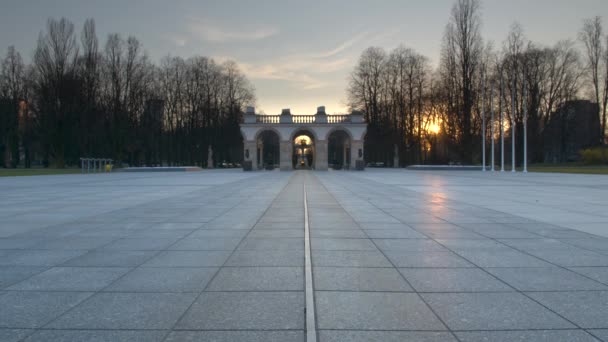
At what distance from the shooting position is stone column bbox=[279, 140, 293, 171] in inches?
2061

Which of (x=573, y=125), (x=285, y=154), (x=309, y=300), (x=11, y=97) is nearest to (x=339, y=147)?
(x=285, y=154)

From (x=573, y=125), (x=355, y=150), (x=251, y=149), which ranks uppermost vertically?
(x=573, y=125)

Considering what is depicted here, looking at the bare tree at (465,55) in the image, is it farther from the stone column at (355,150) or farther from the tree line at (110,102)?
the tree line at (110,102)

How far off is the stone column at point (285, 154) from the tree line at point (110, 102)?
1396cm

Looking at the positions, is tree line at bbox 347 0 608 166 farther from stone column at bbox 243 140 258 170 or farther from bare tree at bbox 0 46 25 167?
bare tree at bbox 0 46 25 167

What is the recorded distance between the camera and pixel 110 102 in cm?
5331

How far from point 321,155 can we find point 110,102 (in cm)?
2701

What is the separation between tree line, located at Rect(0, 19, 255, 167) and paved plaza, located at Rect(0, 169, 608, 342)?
46717 mm

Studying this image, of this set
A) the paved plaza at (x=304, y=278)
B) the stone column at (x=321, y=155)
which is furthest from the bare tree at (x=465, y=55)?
the paved plaza at (x=304, y=278)

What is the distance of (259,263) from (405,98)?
2218 inches

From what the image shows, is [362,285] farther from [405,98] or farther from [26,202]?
[405,98]

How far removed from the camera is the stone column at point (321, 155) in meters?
52.6

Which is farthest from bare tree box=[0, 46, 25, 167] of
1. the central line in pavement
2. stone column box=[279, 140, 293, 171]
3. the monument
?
the central line in pavement

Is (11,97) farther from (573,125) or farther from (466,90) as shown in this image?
(573,125)
